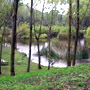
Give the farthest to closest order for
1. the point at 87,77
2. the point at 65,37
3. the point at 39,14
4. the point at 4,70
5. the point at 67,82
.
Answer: the point at 65,37 → the point at 39,14 → the point at 4,70 → the point at 87,77 → the point at 67,82

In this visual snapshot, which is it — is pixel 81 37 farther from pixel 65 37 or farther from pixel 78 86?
pixel 78 86

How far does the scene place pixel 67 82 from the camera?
6.86 m

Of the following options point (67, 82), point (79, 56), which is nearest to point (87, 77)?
point (67, 82)

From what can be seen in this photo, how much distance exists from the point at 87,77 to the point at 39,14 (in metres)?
14.1

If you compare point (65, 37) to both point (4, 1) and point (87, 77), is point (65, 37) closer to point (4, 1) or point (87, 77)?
point (4, 1)

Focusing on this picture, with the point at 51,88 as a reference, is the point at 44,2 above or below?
above

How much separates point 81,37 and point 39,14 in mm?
33933

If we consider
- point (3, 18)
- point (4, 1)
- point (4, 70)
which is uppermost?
point (4, 1)

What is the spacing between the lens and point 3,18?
1590 centimetres

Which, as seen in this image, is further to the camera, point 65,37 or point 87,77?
point 65,37

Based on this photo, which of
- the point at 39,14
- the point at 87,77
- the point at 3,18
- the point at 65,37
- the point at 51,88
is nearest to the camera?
the point at 51,88

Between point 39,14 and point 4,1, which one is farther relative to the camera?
point 39,14

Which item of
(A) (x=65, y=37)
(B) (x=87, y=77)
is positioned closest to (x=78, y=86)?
(B) (x=87, y=77)

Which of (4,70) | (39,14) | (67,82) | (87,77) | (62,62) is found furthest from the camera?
(62,62)
